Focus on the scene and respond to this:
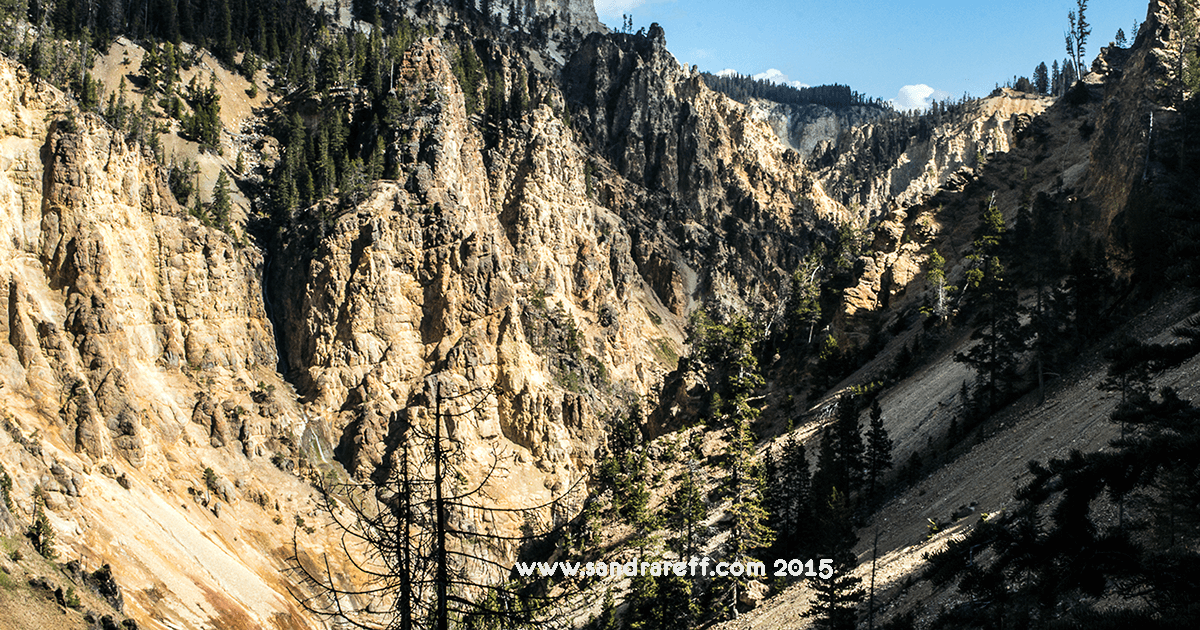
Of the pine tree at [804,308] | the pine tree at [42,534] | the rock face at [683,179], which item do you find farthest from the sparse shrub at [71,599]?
the rock face at [683,179]

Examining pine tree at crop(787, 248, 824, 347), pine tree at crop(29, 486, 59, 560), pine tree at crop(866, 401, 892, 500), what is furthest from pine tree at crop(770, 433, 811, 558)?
pine tree at crop(29, 486, 59, 560)

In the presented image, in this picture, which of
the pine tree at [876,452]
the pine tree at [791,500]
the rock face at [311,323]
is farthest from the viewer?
the rock face at [311,323]

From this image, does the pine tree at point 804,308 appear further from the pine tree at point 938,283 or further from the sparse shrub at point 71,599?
the sparse shrub at point 71,599

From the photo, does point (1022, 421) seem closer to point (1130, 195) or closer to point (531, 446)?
point (1130, 195)

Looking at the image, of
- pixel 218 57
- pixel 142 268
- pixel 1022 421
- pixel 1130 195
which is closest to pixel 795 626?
pixel 1022 421

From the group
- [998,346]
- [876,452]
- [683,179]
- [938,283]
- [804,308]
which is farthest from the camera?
[683,179]

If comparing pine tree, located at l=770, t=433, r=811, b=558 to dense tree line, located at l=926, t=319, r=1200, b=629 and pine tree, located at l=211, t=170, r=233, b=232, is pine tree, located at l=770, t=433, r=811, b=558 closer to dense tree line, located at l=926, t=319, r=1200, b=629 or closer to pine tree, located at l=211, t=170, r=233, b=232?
dense tree line, located at l=926, t=319, r=1200, b=629

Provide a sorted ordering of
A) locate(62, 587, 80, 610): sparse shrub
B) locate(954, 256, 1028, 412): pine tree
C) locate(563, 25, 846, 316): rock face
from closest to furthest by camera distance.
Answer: locate(62, 587, 80, 610): sparse shrub < locate(954, 256, 1028, 412): pine tree < locate(563, 25, 846, 316): rock face

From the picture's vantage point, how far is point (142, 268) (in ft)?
243

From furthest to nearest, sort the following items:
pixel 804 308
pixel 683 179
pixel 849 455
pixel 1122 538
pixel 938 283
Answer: pixel 683 179
pixel 804 308
pixel 938 283
pixel 849 455
pixel 1122 538

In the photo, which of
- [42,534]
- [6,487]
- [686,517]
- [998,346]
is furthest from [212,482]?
[998,346]

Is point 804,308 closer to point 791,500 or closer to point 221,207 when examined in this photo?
point 791,500

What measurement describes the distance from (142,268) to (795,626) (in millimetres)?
69771

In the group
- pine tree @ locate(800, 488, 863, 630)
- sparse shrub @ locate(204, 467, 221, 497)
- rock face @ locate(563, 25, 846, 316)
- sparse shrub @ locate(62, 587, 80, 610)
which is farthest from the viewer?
rock face @ locate(563, 25, 846, 316)
